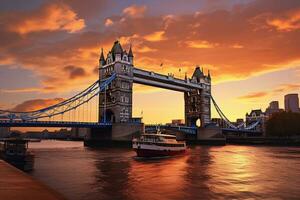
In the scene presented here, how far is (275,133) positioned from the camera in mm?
106062

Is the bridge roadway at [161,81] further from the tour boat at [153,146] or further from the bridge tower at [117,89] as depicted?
the tour boat at [153,146]

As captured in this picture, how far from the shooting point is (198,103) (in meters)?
134

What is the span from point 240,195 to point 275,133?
93.5m

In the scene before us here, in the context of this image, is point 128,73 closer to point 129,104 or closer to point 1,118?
point 129,104

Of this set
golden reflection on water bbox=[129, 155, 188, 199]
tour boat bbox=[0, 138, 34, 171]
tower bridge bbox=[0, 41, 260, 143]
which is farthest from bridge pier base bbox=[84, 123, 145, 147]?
golden reflection on water bbox=[129, 155, 188, 199]

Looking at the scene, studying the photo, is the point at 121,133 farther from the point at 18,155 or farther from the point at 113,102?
the point at 18,155

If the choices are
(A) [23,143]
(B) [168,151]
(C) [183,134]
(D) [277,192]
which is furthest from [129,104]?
(D) [277,192]

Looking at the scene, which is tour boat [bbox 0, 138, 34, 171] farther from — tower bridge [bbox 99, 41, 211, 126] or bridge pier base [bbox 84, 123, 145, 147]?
tower bridge [bbox 99, 41, 211, 126]

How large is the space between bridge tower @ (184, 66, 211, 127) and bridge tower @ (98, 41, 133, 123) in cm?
4277

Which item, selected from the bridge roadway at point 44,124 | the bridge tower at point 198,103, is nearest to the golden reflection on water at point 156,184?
the bridge roadway at point 44,124

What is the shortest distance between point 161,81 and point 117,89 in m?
22.2

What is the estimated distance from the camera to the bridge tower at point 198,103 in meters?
134

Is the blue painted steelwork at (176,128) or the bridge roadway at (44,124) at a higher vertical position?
the bridge roadway at (44,124)

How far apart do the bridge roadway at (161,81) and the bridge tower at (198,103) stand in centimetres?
280
